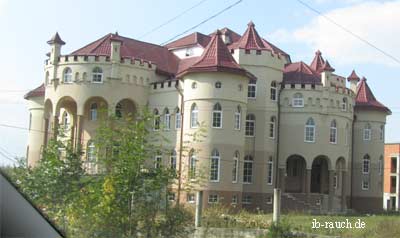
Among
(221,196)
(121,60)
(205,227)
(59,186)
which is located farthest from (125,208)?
(121,60)

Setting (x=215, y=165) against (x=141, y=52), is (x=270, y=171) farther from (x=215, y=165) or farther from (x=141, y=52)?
(x=141, y=52)

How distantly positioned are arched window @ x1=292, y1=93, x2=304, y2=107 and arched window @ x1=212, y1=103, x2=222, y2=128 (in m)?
6.45

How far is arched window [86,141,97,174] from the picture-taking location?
A: 1013 cm

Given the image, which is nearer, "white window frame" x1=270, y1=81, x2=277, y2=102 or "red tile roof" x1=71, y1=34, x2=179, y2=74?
"red tile roof" x1=71, y1=34, x2=179, y2=74

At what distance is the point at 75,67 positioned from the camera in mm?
38625

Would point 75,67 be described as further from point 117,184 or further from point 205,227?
point 117,184

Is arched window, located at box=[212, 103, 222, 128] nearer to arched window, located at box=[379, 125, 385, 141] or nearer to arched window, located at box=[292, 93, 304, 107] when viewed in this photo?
arched window, located at box=[292, 93, 304, 107]

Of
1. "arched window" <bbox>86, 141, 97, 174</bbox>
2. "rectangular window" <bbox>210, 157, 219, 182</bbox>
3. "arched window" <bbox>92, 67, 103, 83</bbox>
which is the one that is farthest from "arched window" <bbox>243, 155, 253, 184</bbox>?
"arched window" <bbox>86, 141, 97, 174</bbox>

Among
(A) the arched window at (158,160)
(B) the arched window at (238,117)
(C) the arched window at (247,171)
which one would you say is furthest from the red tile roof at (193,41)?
(A) the arched window at (158,160)

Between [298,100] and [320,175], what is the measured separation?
19.4 feet

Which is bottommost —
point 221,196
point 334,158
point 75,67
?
point 221,196

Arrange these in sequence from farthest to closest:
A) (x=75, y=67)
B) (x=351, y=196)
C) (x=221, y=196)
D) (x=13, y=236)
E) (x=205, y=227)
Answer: (x=351, y=196)
(x=75, y=67)
(x=221, y=196)
(x=205, y=227)
(x=13, y=236)

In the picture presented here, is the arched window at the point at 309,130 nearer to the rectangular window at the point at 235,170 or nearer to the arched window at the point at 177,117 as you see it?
the rectangular window at the point at 235,170

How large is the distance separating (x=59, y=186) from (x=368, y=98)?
41.4m
